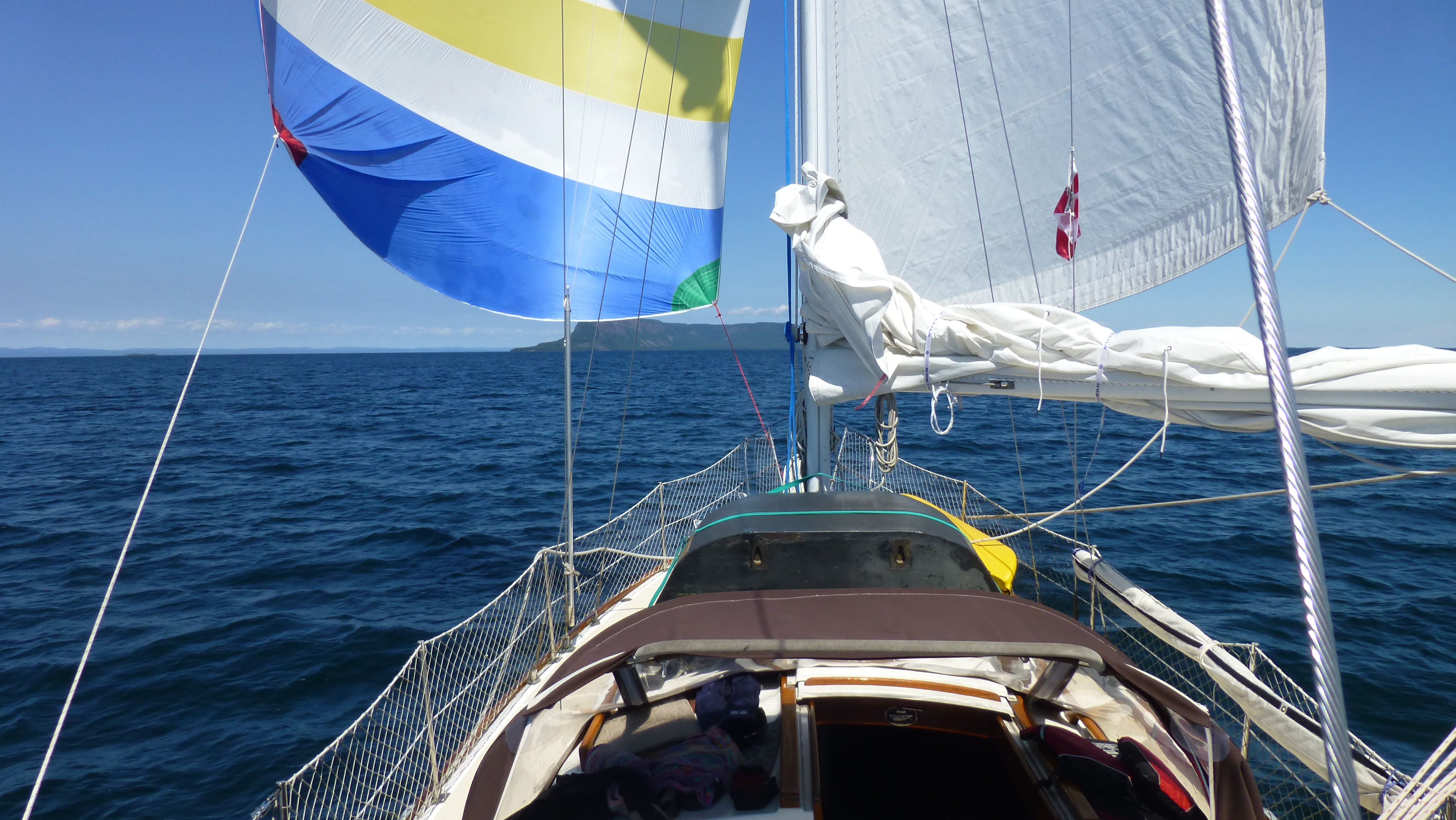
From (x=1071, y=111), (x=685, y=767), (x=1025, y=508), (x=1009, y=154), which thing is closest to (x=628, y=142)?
(x=1009, y=154)

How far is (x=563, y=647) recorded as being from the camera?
16.7 feet

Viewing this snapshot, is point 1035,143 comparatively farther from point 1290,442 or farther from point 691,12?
point 1290,442

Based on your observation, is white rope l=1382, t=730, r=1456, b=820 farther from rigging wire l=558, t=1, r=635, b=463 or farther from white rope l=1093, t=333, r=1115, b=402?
rigging wire l=558, t=1, r=635, b=463

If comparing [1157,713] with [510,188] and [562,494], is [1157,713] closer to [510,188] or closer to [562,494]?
[510,188]

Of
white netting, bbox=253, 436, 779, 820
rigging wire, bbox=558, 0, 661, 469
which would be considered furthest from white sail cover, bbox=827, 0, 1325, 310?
white netting, bbox=253, 436, 779, 820

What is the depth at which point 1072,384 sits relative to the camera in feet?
Answer: 11.9

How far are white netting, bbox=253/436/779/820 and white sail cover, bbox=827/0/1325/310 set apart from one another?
3.70 m

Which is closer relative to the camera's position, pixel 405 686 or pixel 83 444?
pixel 405 686

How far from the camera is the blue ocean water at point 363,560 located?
6.62 metres

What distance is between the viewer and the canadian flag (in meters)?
→ 5.24

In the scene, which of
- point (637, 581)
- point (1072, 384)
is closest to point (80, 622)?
point (637, 581)

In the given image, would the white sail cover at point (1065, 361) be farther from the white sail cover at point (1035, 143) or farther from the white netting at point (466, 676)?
the white netting at point (466, 676)

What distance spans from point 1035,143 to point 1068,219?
0.66m

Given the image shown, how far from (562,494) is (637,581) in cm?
973
